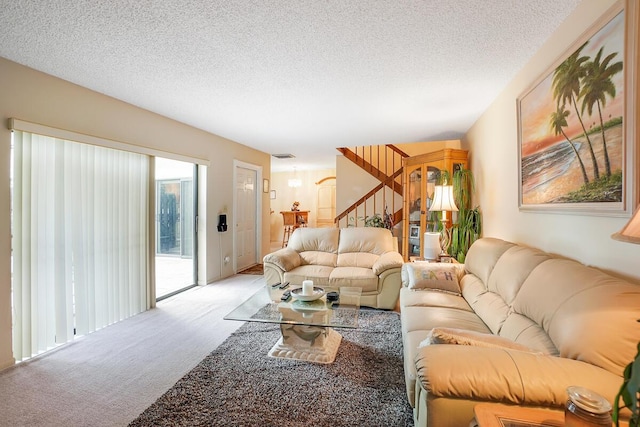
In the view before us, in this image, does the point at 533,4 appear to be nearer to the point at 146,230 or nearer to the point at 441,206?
the point at 441,206

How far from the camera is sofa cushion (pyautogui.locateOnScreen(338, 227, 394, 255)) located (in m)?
4.00

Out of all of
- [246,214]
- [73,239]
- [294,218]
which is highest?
[246,214]

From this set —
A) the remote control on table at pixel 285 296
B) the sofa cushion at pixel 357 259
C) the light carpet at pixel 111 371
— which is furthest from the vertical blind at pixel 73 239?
the sofa cushion at pixel 357 259

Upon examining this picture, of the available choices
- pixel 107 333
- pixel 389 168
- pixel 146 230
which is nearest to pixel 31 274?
pixel 107 333

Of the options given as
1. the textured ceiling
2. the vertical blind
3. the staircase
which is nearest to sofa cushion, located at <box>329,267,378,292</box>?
the textured ceiling

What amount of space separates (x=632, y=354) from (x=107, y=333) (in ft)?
12.2

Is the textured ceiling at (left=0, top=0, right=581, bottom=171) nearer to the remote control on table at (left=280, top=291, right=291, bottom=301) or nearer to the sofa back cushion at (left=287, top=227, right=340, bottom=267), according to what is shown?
the sofa back cushion at (left=287, top=227, right=340, bottom=267)

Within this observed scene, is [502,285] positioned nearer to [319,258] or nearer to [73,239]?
[319,258]

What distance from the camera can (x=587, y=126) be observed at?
158 cm

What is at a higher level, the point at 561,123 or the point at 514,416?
the point at 561,123

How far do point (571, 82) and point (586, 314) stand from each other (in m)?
1.41

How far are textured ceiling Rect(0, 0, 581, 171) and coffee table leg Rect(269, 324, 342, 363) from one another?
219 cm

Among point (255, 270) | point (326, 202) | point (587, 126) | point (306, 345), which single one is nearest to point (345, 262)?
point (306, 345)

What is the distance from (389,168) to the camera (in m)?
6.44
